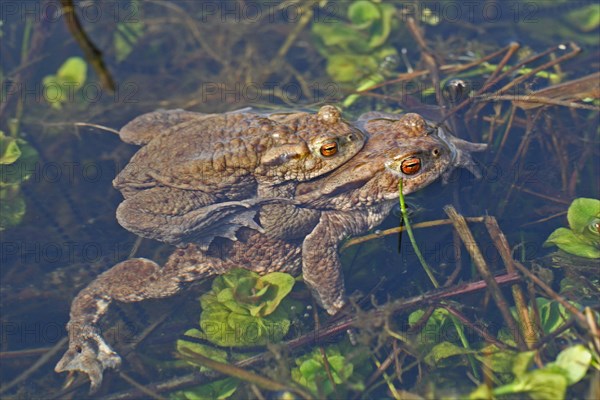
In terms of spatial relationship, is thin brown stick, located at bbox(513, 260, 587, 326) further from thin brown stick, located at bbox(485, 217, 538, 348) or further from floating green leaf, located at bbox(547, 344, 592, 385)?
floating green leaf, located at bbox(547, 344, 592, 385)

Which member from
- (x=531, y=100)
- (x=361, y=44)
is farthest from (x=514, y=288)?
(x=361, y=44)

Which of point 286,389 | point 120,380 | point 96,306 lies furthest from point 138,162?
point 286,389

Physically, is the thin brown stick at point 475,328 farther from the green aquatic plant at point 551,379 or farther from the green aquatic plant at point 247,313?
the green aquatic plant at point 247,313

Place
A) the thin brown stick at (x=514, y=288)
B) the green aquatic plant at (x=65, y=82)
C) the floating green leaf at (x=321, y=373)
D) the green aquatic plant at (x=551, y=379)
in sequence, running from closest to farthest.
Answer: the green aquatic plant at (x=551, y=379)
the floating green leaf at (x=321, y=373)
the thin brown stick at (x=514, y=288)
the green aquatic plant at (x=65, y=82)

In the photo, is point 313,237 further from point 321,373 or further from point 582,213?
point 582,213

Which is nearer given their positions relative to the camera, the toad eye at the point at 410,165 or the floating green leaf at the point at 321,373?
the floating green leaf at the point at 321,373

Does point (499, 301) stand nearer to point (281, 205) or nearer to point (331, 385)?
point (331, 385)

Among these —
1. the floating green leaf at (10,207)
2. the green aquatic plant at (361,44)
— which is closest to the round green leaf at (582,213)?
the green aquatic plant at (361,44)
